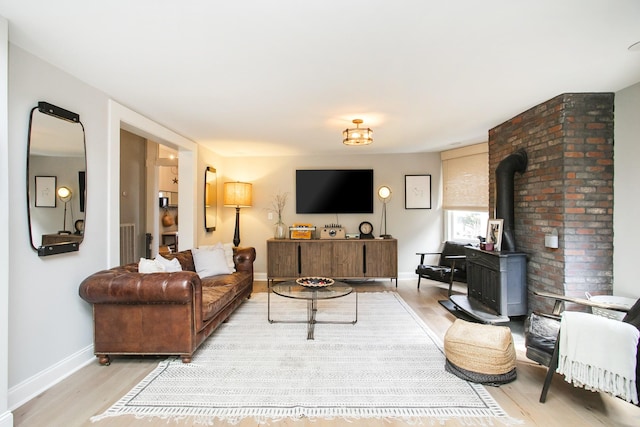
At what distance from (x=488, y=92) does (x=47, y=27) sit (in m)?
3.35

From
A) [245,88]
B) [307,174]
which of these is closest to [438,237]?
[307,174]

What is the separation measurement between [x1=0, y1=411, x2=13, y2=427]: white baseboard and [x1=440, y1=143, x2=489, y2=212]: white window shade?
217 inches

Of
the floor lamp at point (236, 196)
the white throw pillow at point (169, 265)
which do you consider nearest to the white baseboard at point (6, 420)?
the white throw pillow at point (169, 265)

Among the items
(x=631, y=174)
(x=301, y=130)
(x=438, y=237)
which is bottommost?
(x=438, y=237)

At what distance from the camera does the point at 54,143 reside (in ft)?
7.67

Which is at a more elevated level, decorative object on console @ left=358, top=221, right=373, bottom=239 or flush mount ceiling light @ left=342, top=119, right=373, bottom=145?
flush mount ceiling light @ left=342, top=119, right=373, bottom=145

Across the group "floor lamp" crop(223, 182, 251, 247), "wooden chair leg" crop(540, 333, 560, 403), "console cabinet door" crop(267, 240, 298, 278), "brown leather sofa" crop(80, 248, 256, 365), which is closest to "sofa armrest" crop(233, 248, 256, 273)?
"console cabinet door" crop(267, 240, 298, 278)

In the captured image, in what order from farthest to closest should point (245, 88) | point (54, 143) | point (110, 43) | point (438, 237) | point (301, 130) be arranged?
point (438, 237)
point (301, 130)
point (245, 88)
point (54, 143)
point (110, 43)

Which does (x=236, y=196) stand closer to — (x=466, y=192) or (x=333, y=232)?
(x=333, y=232)

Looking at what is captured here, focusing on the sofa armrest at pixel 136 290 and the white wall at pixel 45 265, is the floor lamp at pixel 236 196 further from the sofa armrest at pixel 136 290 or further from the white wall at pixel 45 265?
the sofa armrest at pixel 136 290

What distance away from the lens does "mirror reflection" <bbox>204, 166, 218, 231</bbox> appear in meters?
5.02

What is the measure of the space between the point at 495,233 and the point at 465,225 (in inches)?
76.1

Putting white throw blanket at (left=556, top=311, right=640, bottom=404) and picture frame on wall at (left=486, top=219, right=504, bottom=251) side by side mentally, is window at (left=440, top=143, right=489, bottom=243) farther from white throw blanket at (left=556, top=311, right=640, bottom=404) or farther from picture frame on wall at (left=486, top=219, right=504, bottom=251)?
white throw blanket at (left=556, top=311, right=640, bottom=404)

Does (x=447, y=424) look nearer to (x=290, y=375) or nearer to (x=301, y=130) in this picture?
(x=290, y=375)
